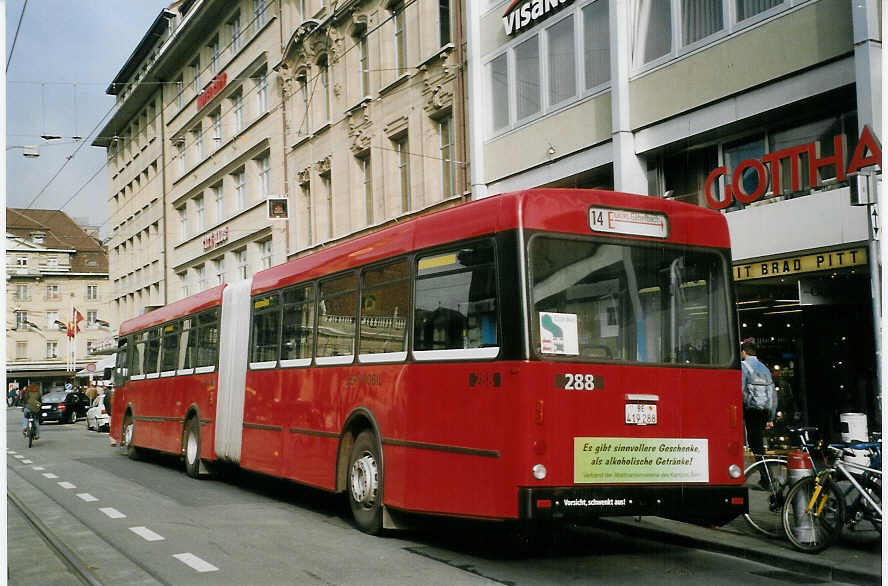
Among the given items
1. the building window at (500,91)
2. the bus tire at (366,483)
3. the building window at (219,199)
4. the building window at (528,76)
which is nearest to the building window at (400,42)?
the building window at (500,91)

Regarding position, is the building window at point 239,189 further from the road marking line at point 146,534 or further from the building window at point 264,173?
the road marking line at point 146,534

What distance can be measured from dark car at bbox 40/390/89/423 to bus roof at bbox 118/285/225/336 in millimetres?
22924

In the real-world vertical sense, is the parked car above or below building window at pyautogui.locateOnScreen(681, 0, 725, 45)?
below

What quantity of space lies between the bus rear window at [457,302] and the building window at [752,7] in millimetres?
7930

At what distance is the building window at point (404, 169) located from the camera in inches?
1054

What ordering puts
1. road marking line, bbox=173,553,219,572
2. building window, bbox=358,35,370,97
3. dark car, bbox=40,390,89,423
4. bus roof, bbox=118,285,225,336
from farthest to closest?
dark car, bbox=40,390,89,423, building window, bbox=358,35,370,97, bus roof, bbox=118,285,225,336, road marking line, bbox=173,553,219,572

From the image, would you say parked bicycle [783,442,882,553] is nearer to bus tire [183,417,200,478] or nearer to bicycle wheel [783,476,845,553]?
bicycle wheel [783,476,845,553]

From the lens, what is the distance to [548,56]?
19.9 meters

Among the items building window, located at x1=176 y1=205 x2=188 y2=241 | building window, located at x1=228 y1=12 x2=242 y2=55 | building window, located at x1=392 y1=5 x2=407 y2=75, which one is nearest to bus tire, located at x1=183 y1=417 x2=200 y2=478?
building window, located at x1=392 y1=5 x2=407 y2=75

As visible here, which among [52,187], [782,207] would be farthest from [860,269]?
[52,187]

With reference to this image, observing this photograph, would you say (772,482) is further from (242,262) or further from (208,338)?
(242,262)

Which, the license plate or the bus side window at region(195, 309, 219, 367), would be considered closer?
the license plate

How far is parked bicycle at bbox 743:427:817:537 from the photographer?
935cm

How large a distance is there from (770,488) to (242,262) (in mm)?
31526
